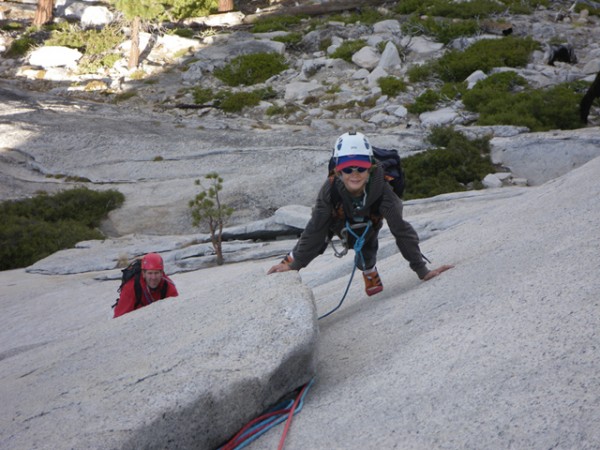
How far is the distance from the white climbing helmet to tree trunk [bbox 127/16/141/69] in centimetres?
2867

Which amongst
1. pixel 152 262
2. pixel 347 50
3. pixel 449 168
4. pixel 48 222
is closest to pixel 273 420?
pixel 152 262

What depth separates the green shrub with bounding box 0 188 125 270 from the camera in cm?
1579

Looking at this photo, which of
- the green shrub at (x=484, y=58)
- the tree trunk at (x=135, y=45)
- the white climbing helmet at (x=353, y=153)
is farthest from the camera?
the tree trunk at (x=135, y=45)

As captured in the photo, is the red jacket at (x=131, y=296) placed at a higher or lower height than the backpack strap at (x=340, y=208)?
lower

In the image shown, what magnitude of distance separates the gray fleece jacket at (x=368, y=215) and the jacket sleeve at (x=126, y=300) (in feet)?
7.61

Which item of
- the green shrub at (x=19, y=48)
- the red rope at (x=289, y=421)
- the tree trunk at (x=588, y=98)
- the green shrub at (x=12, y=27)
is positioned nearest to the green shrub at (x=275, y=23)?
the green shrub at (x=19, y=48)

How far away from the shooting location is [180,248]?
1374 centimetres

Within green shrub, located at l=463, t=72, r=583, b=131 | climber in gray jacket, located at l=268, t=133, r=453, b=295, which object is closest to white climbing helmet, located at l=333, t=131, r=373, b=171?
climber in gray jacket, located at l=268, t=133, r=453, b=295

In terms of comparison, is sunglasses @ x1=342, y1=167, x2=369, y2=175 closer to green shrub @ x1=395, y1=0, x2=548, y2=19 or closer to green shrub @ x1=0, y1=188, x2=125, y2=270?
green shrub @ x1=0, y1=188, x2=125, y2=270

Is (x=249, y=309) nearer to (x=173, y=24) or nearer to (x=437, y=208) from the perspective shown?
(x=437, y=208)

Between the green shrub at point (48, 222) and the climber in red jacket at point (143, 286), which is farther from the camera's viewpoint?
the green shrub at point (48, 222)

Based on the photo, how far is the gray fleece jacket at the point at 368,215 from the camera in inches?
190

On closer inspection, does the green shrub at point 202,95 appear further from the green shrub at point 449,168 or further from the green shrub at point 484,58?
the green shrub at point 449,168

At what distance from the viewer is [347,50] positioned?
28641 mm
